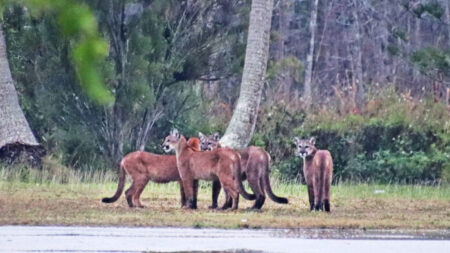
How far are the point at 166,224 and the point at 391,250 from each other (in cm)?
380

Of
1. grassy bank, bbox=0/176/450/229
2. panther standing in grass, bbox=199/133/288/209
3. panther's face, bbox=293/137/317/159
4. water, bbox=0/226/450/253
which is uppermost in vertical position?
panther's face, bbox=293/137/317/159

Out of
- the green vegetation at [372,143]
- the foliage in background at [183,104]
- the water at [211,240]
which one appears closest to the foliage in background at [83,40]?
the water at [211,240]

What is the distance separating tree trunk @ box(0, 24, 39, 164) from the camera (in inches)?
910

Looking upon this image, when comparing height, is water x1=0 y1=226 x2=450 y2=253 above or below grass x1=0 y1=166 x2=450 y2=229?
below

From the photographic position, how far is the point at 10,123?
23.2 metres

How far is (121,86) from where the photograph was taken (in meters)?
24.1

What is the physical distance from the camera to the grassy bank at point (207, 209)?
1476 cm

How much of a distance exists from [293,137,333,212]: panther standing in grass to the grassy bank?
0.27m

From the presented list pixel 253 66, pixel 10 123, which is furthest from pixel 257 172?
pixel 10 123

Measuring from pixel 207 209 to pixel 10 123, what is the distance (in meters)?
7.47

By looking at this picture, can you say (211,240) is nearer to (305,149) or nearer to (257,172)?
(257,172)

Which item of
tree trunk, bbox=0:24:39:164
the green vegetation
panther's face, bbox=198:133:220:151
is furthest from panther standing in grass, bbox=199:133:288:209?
the green vegetation

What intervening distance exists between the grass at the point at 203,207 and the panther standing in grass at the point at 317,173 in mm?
234

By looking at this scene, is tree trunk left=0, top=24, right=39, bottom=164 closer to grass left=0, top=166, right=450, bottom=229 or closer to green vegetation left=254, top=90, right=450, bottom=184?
grass left=0, top=166, right=450, bottom=229
